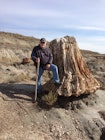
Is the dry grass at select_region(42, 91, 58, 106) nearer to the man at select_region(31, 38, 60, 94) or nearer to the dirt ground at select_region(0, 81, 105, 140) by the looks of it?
the dirt ground at select_region(0, 81, 105, 140)

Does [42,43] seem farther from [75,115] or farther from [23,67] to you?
[23,67]

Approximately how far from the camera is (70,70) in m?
11.3

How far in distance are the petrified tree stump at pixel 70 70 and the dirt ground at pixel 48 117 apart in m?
0.45

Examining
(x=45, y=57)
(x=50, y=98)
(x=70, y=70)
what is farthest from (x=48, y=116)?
(x=45, y=57)

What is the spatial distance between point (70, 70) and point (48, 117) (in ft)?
5.89

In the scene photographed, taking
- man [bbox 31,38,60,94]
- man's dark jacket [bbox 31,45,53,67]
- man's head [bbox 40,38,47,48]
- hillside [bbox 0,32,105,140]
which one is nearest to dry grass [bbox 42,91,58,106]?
hillside [bbox 0,32,105,140]

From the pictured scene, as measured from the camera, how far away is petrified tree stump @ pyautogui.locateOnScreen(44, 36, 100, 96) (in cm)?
1105

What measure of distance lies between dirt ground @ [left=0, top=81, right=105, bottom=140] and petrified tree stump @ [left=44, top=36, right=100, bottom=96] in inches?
17.7

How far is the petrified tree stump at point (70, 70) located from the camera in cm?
1105

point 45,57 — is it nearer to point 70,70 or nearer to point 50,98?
point 70,70

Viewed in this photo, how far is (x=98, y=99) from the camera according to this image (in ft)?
40.2

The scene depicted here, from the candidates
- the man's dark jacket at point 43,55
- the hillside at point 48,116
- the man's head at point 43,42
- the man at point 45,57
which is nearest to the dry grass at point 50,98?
the hillside at point 48,116

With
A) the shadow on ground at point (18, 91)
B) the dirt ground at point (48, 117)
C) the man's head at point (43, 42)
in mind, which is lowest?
the dirt ground at point (48, 117)

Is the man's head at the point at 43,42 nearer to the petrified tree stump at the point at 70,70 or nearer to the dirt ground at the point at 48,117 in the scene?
the petrified tree stump at the point at 70,70
